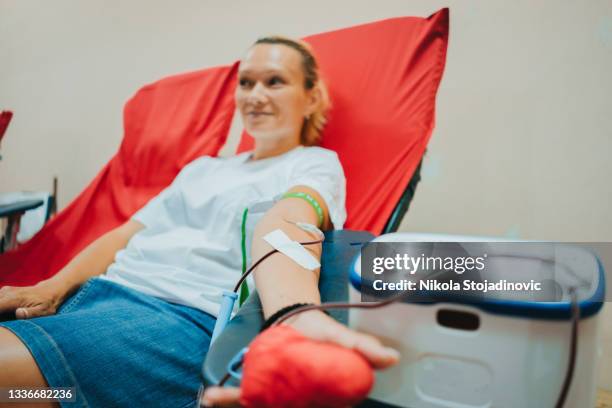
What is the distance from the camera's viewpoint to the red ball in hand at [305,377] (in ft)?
0.84

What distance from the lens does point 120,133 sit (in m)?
1.88

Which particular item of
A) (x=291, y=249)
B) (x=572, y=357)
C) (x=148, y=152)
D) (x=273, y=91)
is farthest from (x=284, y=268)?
(x=148, y=152)

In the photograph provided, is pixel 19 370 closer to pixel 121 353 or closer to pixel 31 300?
pixel 121 353

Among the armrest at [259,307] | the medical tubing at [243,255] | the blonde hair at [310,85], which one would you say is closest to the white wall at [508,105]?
the blonde hair at [310,85]

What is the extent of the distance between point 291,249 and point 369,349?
0.89 ft

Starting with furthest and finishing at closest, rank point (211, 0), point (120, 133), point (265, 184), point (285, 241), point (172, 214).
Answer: point (120, 133)
point (211, 0)
point (172, 214)
point (265, 184)
point (285, 241)

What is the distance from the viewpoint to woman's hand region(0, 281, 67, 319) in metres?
0.74

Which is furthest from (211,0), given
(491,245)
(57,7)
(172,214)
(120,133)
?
(491,245)

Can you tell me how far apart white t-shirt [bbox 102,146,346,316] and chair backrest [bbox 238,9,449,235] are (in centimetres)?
10

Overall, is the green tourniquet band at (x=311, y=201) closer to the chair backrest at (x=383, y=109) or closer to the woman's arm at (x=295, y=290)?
the woman's arm at (x=295, y=290)

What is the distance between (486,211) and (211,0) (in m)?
1.28

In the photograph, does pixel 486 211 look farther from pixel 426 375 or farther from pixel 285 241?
pixel 426 375

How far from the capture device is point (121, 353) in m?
0.56

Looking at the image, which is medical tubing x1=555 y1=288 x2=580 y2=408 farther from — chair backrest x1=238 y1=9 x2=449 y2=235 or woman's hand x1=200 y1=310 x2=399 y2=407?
chair backrest x1=238 y1=9 x2=449 y2=235
